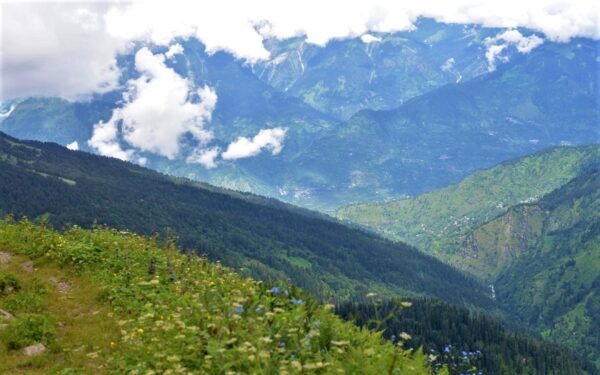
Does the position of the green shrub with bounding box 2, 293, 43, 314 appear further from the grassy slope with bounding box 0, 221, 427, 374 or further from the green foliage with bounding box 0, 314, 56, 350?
the green foliage with bounding box 0, 314, 56, 350

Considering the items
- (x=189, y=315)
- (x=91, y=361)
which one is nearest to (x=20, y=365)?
(x=91, y=361)

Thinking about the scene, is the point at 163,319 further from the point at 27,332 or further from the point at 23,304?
the point at 23,304

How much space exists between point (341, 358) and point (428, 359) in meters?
4.72

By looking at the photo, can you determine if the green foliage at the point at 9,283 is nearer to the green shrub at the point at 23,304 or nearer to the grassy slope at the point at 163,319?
the grassy slope at the point at 163,319

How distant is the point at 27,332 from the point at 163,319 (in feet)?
20.6

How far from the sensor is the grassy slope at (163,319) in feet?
49.9

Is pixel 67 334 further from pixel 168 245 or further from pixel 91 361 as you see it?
pixel 168 245

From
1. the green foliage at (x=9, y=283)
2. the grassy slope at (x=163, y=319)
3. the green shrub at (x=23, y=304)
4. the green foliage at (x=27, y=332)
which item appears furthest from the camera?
the green foliage at (x=9, y=283)

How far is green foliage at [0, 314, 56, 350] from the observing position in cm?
2155

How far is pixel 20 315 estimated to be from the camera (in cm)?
2372

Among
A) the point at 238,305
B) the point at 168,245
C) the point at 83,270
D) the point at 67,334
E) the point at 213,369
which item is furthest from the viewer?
the point at 168,245

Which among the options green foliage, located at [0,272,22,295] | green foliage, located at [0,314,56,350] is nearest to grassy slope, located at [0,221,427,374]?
green foliage, located at [0,314,56,350]

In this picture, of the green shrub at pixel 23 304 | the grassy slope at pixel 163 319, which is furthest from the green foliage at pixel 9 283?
the green shrub at pixel 23 304

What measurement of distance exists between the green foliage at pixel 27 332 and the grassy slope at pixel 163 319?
2.3 inches
